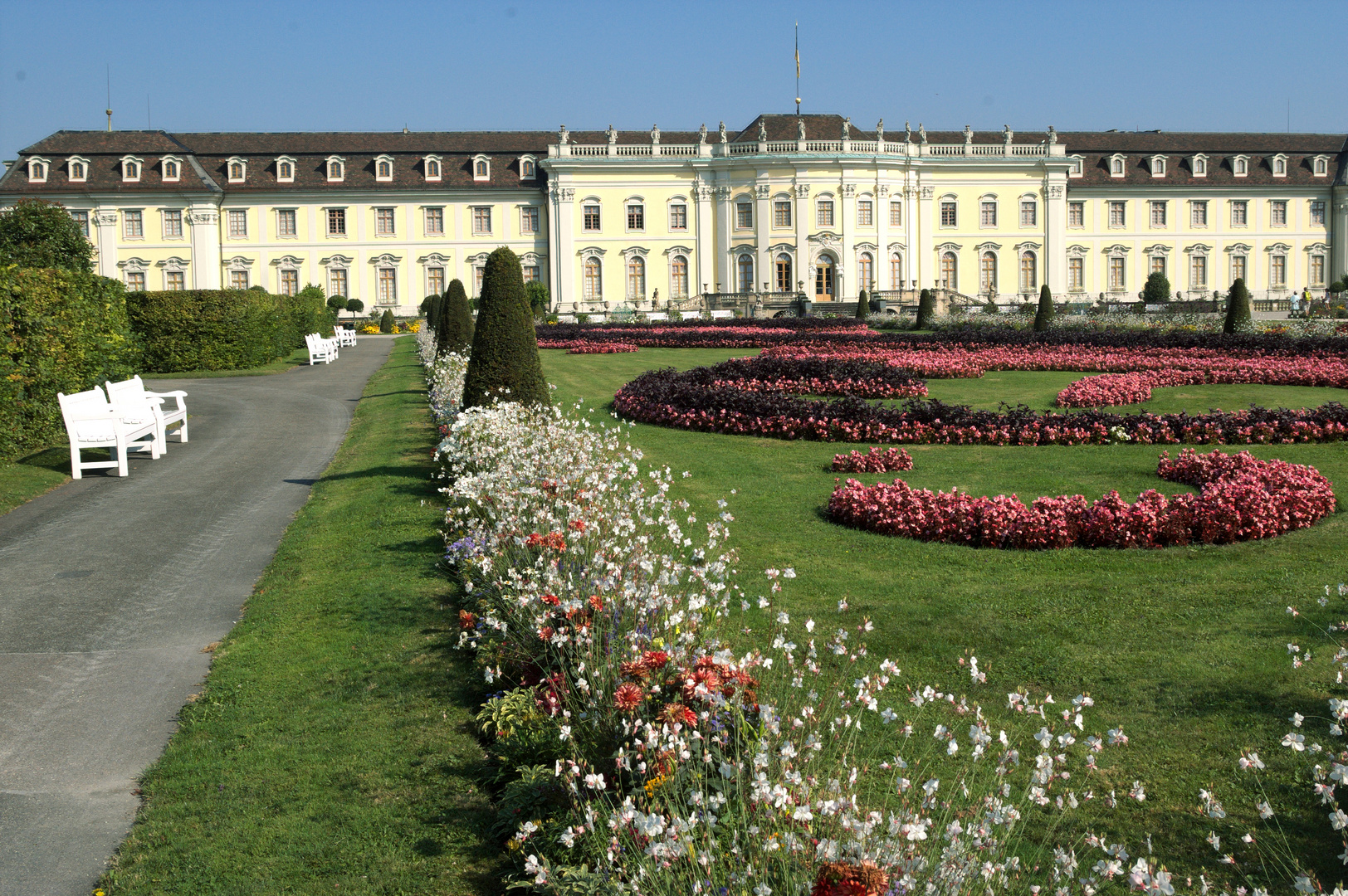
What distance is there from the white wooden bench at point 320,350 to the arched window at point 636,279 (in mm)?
25985

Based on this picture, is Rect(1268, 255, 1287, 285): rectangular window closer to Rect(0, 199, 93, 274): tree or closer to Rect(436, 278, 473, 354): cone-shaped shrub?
Rect(436, 278, 473, 354): cone-shaped shrub

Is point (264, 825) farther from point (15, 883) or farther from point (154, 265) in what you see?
point (154, 265)

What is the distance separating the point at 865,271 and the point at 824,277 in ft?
6.67

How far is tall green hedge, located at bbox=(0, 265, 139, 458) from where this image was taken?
11641 mm

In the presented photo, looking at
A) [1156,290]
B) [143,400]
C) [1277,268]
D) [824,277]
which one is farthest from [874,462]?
[1277,268]

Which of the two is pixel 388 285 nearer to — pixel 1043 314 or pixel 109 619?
pixel 1043 314

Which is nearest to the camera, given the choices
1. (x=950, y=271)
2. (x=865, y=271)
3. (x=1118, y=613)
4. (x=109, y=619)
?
(x=1118, y=613)

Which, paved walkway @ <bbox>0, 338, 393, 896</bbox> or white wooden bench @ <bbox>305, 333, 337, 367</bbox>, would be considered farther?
white wooden bench @ <bbox>305, 333, 337, 367</bbox>

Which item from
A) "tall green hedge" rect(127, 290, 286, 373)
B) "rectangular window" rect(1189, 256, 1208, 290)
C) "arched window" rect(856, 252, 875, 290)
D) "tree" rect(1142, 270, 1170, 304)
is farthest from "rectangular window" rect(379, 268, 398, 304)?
"rectangular window" rect(1189, 256, 1208, 290)

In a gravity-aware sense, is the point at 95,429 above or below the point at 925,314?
below

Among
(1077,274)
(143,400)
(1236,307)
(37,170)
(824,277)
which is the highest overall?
(37,170)

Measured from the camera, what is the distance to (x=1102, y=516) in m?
7.05

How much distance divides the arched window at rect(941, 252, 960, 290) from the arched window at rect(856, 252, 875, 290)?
14.7 ft

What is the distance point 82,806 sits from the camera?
4.27 metres
